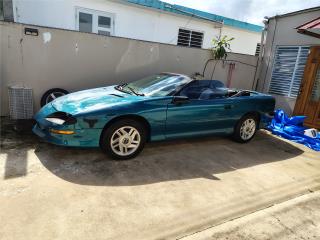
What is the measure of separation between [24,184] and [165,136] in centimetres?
208

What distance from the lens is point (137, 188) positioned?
321cm

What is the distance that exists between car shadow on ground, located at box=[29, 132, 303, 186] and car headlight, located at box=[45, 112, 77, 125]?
1.87 feet

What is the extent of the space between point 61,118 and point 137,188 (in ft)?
4.72

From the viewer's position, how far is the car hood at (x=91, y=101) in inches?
144

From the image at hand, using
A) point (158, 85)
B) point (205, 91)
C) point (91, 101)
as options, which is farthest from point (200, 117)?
point (91, 101)

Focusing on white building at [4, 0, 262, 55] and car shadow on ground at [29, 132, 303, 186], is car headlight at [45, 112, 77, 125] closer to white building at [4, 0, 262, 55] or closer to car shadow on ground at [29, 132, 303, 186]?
car shadow on ground at [29, 132, 303, 186]

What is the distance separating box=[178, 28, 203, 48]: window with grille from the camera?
440 inches

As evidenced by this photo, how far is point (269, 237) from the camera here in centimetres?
258

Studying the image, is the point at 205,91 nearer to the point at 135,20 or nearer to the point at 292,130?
the point at 292,130

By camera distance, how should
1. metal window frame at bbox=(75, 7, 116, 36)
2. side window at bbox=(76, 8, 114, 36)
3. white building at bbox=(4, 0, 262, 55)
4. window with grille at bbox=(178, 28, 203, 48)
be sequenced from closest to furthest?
white building at bbox=(4, 0, 262, 55) < metal window frame at bbox=(75, 7, 116, 36) < side window at bbox=(76, 8, 114, 36) < window with grille at bbox=(178, 28, 203, 48)

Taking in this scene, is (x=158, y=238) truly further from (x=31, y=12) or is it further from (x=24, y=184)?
(x=31, y=12)

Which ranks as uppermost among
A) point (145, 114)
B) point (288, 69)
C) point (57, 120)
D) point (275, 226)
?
point (288, 69)

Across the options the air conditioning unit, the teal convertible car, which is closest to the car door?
the teal convertible car

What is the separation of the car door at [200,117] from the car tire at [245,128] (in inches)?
7.6
